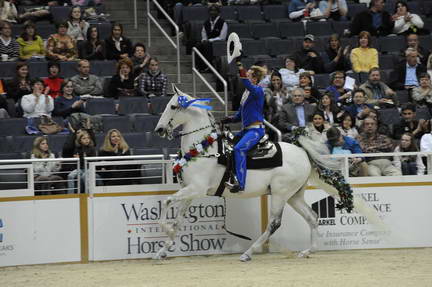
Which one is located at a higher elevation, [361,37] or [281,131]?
[361,37]

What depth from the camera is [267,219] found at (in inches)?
615

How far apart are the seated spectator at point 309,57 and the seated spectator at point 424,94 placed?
2.04 meters

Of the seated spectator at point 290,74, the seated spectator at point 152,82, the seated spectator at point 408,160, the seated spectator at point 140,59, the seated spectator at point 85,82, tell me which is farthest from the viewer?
the seated spectator at point 290,74

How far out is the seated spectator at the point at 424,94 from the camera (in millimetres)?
19453

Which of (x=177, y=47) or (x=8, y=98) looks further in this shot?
(x=177, y=47)

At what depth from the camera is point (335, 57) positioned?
20609mm

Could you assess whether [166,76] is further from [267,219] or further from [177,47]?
[267,219]

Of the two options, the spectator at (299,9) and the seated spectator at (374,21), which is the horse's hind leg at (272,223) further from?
the spectator at (299,9)

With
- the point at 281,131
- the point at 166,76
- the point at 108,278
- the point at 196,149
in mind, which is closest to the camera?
the point at 108,278

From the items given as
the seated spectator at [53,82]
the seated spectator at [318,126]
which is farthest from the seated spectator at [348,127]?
the seated spectator at [53,82]

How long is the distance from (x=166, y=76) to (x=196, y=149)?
17.9 feet

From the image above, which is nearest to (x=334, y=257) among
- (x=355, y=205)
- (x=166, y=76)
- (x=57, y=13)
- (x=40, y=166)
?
(x=355, y=205)

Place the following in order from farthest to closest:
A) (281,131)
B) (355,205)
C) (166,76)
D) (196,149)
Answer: (166,76)
(281,131)
(355,205)
(196,149)

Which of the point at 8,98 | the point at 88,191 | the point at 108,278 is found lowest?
the point at 108,278
